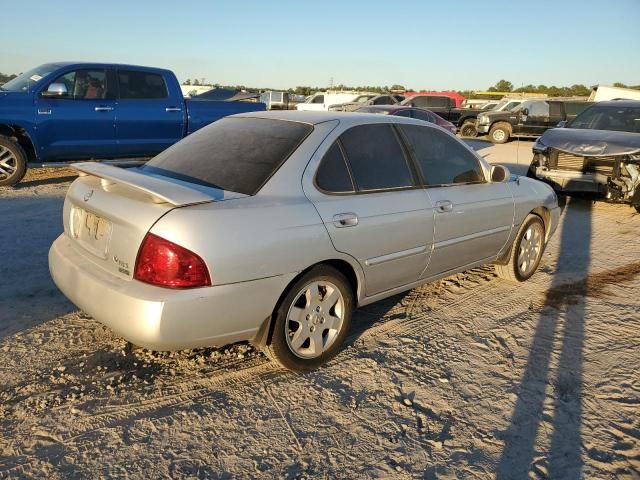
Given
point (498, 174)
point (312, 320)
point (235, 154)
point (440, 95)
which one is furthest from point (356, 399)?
point (440, 95)

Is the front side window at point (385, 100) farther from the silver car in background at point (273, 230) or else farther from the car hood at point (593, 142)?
the silver car in background at point (273, 230)

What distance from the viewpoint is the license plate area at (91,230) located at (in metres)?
2.83

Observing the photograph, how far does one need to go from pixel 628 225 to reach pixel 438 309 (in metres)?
4.94

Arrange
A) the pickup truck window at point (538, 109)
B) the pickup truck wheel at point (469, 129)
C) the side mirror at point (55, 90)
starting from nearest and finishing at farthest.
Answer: the side mirror at point (55, 90) < the pickup truck window at point (538, 109) < the pickup truck wheel at point (469, 129)

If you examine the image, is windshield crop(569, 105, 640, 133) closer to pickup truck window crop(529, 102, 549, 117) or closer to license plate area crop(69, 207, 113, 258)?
license plate area crop(69, 207, 113, 258)

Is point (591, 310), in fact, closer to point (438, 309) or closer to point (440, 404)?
point (438, 309)

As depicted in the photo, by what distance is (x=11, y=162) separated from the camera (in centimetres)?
777

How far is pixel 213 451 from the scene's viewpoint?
244 centimetres

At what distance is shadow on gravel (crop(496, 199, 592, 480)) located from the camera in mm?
2457

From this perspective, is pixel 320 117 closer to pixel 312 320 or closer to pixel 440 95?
pixel 312 320

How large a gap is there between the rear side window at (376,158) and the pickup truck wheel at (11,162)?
6.35 meters

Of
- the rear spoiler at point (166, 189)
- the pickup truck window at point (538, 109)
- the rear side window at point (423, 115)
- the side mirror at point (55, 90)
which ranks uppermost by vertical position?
the pickup truck window at point (538, 109)

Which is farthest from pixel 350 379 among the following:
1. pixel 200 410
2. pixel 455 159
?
pixel 455 159

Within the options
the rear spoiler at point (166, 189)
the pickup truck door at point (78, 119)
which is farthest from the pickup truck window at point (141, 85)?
the rear spoiler at point (166, 189)
